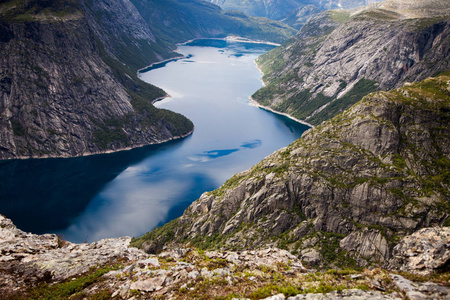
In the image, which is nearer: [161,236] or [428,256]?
[428,256]

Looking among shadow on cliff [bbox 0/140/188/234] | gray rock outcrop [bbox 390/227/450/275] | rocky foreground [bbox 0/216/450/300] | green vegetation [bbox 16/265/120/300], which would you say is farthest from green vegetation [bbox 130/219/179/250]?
gray rock outcrop [bbox 390/227/450/275]

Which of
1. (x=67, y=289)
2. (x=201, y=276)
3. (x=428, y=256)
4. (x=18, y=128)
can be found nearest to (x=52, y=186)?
(x=18, y=128)

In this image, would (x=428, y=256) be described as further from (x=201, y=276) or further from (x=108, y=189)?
(x=108, y=189)

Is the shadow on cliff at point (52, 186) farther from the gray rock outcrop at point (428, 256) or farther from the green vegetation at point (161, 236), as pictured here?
the gray rock outcrop at point (428, 256)

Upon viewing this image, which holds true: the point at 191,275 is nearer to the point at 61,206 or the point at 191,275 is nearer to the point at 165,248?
the point at 165,248

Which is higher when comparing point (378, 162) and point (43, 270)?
point (378, 162)

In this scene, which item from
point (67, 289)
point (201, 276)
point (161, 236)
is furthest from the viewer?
point (161, 236)

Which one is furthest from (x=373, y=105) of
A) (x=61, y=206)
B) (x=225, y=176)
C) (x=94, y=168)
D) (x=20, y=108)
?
(x=20, y=108)

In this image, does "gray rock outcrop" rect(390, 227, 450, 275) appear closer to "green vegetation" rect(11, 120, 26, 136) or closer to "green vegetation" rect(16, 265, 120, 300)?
"green vegetation" rect(16, 265, 120, 300)

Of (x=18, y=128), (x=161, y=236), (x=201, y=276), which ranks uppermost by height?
(x=201, y=276)
